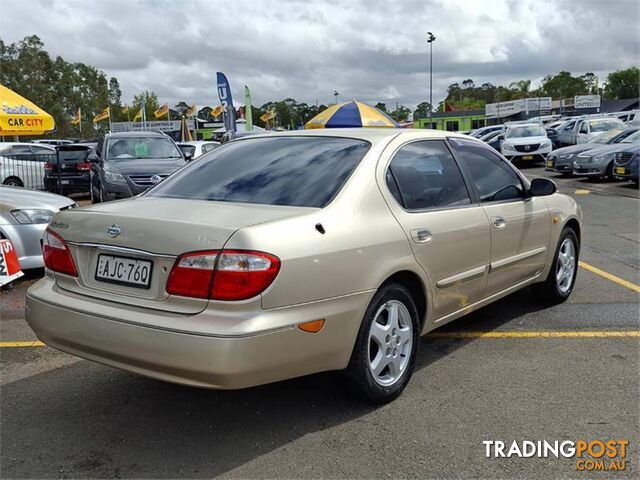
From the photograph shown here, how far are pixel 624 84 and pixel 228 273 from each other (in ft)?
414

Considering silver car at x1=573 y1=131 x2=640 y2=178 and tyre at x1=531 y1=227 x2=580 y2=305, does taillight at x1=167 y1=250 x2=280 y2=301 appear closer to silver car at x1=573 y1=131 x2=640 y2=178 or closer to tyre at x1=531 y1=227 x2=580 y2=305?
tyre at x1=531 y1=227 x2=580 y2=305

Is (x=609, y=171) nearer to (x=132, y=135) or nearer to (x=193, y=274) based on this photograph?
(x=132, y=135)

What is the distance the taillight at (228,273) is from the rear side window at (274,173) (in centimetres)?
61

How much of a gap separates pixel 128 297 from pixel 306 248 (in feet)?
3.07

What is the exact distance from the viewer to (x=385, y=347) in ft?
11.4

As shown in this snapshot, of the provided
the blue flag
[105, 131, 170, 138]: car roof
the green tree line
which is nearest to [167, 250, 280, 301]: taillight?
[105, 131, 170, 138]: car roof

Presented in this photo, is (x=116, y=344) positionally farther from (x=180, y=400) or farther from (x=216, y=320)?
(x=180, y=400)

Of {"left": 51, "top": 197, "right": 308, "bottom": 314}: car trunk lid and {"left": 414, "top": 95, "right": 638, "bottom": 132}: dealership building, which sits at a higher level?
{"left": 414, "top": 95, "right": 638, "bottom": 132}: dealership building

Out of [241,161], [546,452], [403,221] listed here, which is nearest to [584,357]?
[546,452]

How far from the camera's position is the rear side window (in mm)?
3463

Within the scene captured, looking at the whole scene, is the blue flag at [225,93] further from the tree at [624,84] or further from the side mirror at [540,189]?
the tree at [624,84]

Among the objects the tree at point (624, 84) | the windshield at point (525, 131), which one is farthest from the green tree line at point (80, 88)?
the windshield at point (525, 131)

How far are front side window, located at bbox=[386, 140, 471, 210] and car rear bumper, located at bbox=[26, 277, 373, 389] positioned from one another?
0.84m

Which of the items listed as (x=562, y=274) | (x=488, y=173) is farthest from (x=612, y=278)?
(x=488, y=173)
